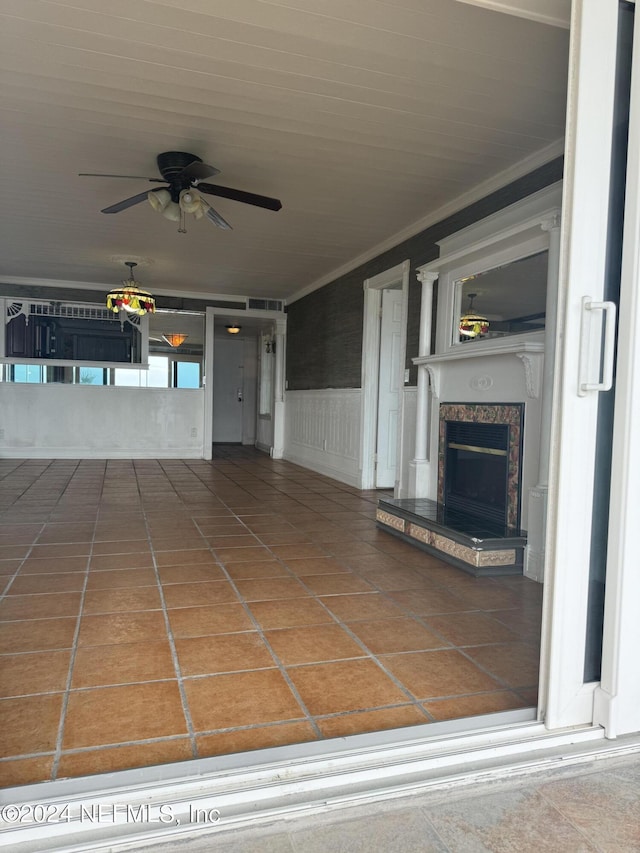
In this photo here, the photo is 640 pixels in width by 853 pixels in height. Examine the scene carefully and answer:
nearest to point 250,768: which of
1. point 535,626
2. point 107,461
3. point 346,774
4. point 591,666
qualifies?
point 346,774

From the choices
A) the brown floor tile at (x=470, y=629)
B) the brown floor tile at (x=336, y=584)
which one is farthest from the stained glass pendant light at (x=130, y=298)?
the brown floor tile at (x=470, y=629)

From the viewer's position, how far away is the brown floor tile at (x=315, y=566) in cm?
331

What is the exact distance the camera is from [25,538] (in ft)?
12.8

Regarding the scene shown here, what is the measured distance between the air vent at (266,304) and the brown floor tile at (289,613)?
23.5 feet

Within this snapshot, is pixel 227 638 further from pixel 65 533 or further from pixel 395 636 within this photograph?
pixel 65 533

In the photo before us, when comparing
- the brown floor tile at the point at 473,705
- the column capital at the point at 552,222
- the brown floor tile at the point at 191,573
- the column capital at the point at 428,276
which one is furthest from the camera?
the column capital at the point at 428,276

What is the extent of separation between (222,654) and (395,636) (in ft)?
2.31

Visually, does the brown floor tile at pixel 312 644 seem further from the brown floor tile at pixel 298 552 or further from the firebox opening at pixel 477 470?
the firebox opening at pixel 477 470

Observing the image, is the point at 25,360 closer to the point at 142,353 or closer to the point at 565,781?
the point at 142,353

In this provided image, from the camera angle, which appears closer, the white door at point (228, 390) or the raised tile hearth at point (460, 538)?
the raised tile hearth at point (460, 538)

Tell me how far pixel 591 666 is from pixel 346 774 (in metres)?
0.77

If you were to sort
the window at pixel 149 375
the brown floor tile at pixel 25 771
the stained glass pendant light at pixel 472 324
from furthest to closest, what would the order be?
the window at pixel 149 375, the stained glass pendant light at pixel 472 324, the brown floor tile at pixel 25 771

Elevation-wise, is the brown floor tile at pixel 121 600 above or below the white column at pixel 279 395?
below

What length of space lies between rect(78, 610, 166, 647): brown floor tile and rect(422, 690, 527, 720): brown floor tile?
1.15 meters
